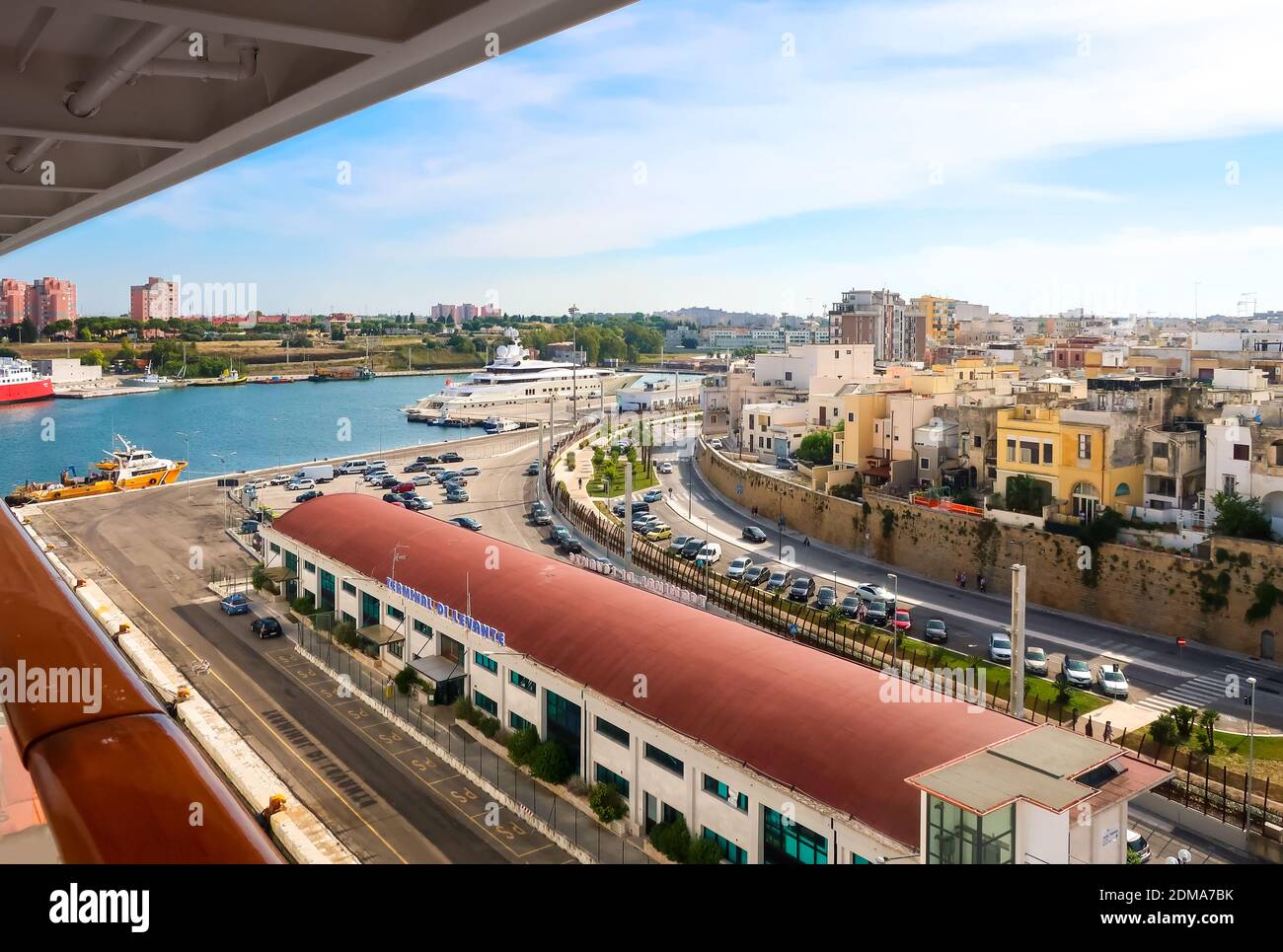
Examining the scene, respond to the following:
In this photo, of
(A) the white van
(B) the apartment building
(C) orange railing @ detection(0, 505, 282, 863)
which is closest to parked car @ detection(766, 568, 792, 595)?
(A) the white van

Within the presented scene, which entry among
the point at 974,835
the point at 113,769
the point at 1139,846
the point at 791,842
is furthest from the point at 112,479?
the point at 113,769

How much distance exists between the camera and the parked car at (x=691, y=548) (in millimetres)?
11992

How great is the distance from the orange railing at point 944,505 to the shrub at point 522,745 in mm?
6563

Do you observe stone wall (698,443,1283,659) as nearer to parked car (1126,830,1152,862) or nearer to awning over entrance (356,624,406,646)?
parked car (1126,830,1152,862)

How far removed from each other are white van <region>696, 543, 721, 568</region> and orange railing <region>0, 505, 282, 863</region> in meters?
10.7

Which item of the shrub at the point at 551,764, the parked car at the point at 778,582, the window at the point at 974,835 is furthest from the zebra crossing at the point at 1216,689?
the shrub at the point at 551,764

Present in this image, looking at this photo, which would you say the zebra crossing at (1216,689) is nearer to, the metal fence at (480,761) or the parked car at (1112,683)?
the parked car at (1112,683)

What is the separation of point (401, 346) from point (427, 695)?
5053cm

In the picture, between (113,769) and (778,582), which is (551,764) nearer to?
(778,582)

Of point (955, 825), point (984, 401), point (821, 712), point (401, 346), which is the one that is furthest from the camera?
point (401, 346)

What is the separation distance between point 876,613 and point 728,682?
451 cm

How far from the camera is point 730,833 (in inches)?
196
